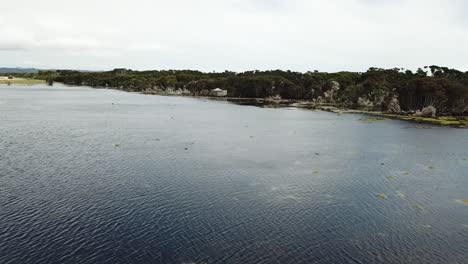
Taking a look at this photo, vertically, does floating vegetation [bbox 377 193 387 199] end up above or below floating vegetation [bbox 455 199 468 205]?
below

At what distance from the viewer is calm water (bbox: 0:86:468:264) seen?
2847cm

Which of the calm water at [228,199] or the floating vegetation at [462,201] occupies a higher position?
the floating vegetation at [462,201]

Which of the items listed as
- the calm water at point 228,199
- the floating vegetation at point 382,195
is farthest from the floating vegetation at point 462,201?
the floating vegetation at point 382,195

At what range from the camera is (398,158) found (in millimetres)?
62375

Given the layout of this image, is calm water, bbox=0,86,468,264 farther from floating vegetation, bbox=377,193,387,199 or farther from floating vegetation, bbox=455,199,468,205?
floating vegetation, bbox=377,193,387,199

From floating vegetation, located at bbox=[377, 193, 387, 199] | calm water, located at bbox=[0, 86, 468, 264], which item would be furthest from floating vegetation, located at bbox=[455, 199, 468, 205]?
floating vegetation, located at bbox=[377, 193, 387, 199]

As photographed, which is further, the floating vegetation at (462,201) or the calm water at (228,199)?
the floating vegetation at (462,201)

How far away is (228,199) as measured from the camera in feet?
131

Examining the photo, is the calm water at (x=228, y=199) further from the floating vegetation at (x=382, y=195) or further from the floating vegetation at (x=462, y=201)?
the floating vegetation at (x=382, y=195)

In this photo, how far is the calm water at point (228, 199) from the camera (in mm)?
28469

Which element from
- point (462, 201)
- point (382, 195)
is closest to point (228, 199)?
point (382, 195)

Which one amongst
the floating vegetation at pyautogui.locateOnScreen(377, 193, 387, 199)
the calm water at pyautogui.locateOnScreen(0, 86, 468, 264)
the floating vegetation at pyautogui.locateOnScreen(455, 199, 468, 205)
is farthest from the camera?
the floating vegetation at pyautogui.locateOnScreen(377, 193, 387, 199)

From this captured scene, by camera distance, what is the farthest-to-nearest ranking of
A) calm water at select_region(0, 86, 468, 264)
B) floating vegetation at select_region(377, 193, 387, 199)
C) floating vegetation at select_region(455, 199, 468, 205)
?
floating vegetation at select_region(377, 193, 387, 199), floating vegetation at select_region(455, 199, 468, 205), calm water at select_region(0, 86, 468, 264)

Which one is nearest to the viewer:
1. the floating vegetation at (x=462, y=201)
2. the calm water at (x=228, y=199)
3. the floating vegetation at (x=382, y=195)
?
the calm water at (x=228, y=199)
